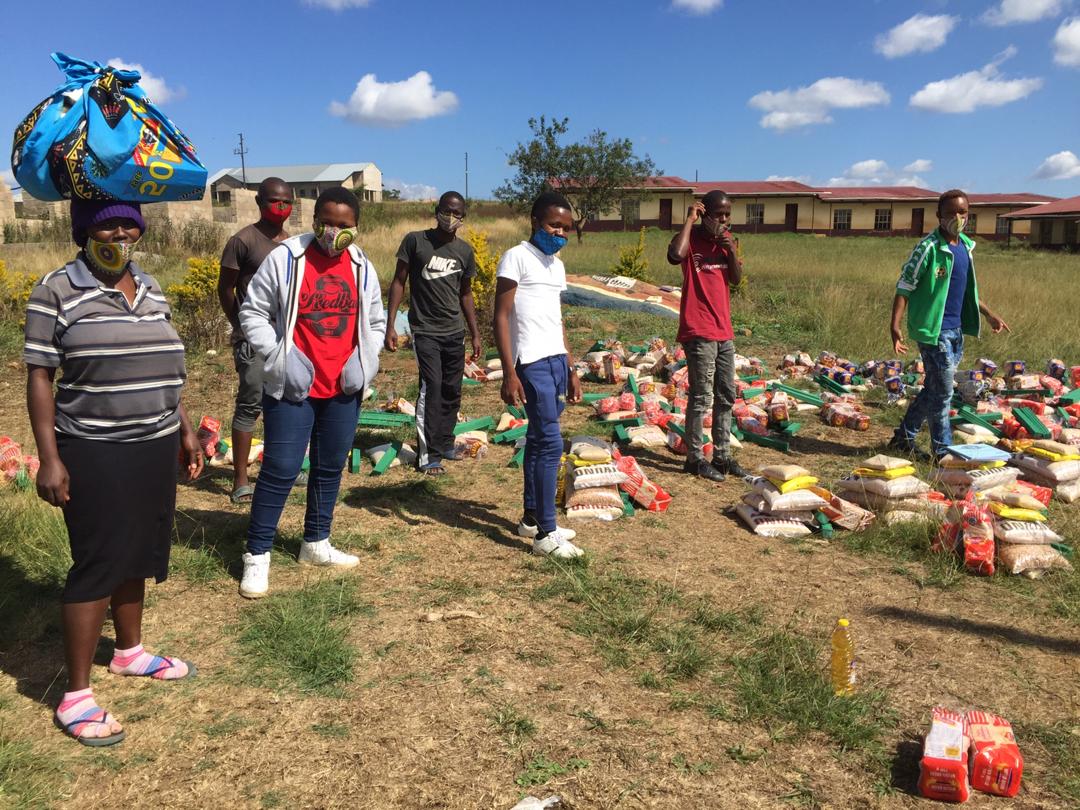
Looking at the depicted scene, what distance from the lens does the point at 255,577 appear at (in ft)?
12.2

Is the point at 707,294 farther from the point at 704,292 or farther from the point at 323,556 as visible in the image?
the point at 323,556

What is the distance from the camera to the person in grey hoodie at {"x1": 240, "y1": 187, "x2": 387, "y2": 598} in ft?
11.3

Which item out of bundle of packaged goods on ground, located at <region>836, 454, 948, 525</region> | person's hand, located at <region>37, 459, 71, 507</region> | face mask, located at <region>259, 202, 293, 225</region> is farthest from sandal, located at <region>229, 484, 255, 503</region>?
bundle of packaged goods on ground, located at <region>836, 454, 948, 525</region>

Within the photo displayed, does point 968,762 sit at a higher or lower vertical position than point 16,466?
lower

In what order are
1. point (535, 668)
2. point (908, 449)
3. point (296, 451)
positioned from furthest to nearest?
point (908, 449) → point (296, 451) → point (535, 668)

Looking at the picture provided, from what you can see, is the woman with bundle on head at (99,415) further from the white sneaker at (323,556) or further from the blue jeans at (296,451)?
the white sneaker at (323,556)

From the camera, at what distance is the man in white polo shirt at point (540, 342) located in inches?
160

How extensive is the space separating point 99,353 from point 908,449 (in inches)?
222

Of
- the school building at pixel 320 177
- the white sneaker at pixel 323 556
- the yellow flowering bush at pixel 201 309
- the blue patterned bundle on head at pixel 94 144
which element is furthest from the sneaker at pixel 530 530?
the school building at pixel 320 177

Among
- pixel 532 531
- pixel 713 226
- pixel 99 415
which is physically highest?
pixel 713 226

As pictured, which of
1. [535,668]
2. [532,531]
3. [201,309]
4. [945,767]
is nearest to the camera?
[945,767]

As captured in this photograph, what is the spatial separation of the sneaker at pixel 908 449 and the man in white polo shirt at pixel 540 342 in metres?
Answer: 3.25

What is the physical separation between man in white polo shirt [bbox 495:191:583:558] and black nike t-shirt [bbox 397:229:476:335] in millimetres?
1525

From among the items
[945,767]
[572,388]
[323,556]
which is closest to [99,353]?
[323,556]
